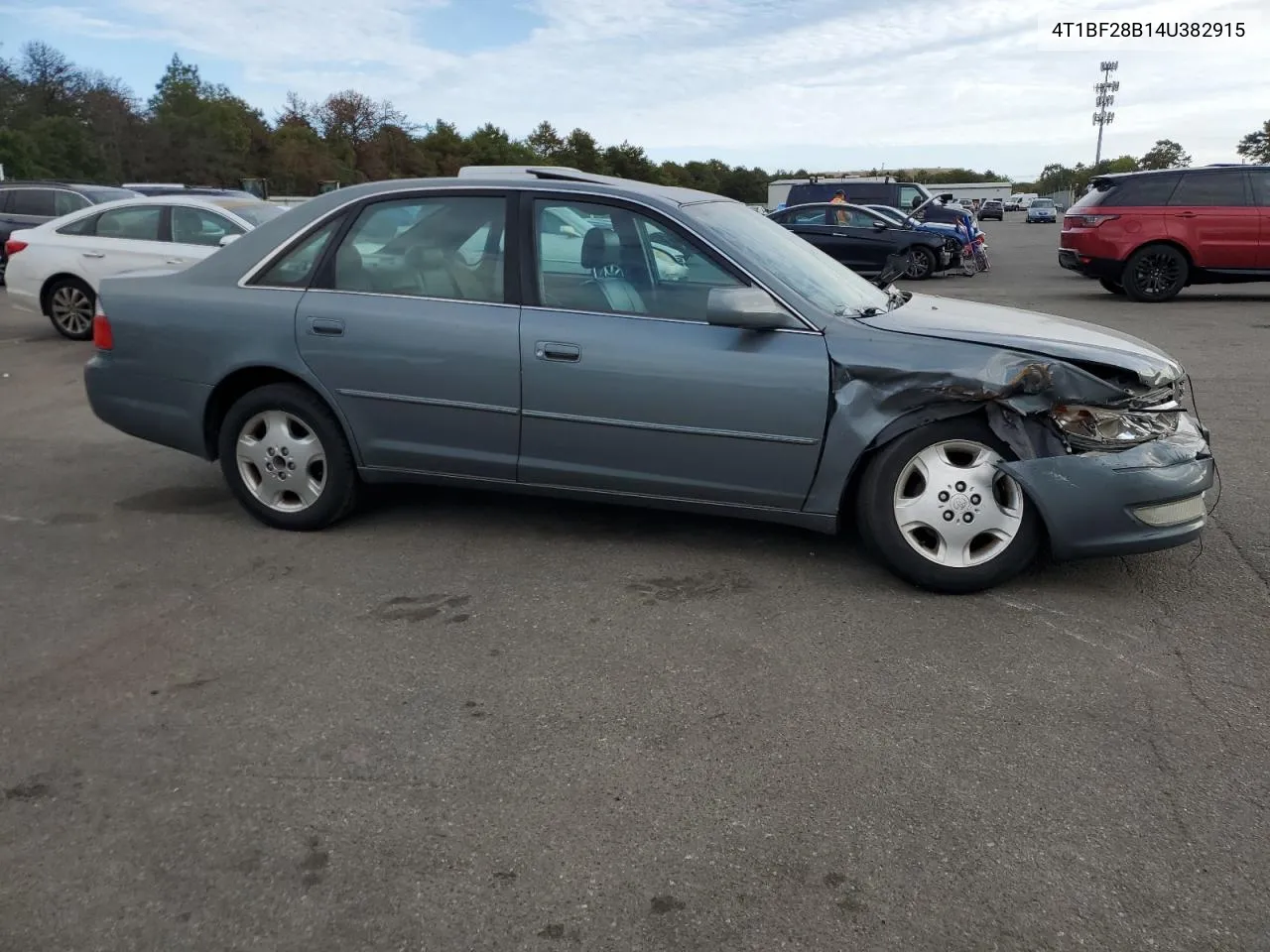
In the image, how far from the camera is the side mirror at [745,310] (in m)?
4.20

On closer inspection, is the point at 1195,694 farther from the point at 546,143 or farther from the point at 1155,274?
the point at 546,143

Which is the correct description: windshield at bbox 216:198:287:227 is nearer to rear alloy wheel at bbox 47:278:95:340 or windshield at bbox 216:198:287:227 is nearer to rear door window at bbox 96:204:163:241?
rear door window at bbox 96:204:163:241

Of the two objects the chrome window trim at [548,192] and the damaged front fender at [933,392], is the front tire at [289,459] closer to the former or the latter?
the chrome window trim at [548,192]

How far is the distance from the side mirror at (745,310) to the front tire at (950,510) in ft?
2.15

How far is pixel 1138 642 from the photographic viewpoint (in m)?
3.82

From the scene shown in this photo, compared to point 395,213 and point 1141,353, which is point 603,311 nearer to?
point 395,213

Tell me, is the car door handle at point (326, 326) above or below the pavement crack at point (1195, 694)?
above

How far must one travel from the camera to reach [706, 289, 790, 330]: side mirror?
4.20 m

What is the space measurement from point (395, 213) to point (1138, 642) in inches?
Answer: 137

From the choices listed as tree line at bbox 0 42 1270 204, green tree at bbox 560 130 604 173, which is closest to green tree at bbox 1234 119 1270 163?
tree line at bbox 0 42 1270 204

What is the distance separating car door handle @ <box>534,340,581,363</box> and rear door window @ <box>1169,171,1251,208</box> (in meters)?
12.5

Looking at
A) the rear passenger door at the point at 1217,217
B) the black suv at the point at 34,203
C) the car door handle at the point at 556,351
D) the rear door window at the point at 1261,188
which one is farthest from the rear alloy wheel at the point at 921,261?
the car door handle at the point at 556,351

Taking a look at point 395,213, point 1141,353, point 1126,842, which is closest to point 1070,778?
point 1126,842

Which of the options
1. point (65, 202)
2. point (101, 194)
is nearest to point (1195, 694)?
point (101, 194)
